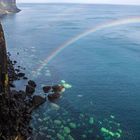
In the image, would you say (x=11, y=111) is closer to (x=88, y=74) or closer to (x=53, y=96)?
(x=53, y=96)

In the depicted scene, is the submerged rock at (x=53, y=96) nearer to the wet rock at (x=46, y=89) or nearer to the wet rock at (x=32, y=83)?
the wet rock at (x=46, y=89)

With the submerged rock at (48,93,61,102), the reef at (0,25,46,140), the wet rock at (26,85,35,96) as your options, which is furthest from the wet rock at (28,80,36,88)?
the reef at (0,25,46,140)

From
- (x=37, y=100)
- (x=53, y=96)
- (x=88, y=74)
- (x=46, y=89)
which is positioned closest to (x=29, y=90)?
(x=46, y=89)

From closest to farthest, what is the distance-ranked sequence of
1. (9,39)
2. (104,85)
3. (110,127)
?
1. (110,127)
2. (104,85)
3. (9,39)

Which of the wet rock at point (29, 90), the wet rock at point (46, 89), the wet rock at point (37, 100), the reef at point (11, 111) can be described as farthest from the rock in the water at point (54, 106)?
the wet rock at point (46, 89)

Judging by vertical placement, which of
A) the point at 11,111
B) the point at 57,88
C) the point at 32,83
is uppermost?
the point at 11,111

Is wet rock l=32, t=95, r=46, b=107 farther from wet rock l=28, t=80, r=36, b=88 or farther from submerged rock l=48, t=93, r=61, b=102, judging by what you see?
wet rock l=28, t=80, r=36, b=88

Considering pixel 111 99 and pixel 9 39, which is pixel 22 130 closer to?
pixel 111 99

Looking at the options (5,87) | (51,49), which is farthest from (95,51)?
(5,87)
